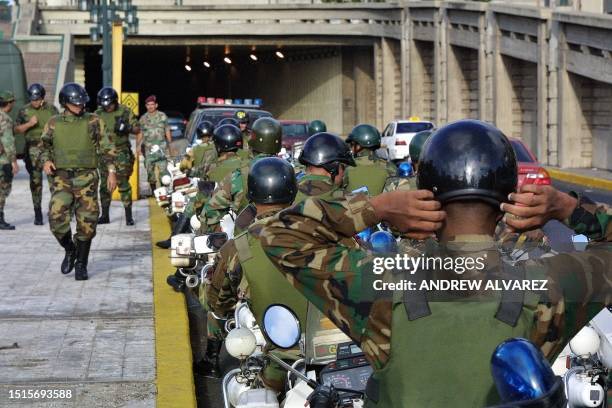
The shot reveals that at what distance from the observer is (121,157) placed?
17.9 metres

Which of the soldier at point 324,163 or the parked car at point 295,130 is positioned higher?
the soldier at point 324,163

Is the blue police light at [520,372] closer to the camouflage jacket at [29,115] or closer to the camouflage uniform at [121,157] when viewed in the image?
the camouflage uniform at [121,157]

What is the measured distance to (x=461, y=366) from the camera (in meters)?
→ 3.29

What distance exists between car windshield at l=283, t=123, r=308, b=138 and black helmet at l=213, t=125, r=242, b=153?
60.9 ft

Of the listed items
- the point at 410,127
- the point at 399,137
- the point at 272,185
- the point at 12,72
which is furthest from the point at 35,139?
the point at 410,127

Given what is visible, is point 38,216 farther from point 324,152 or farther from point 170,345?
point 324,152

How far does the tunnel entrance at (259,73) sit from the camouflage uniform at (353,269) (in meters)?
54.7

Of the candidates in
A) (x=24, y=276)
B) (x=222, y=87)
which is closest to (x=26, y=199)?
(x=24, y=276)

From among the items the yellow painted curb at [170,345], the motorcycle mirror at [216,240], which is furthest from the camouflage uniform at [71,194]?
the motorcycle mirror at [216,240]

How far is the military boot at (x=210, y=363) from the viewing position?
9289 millimetres

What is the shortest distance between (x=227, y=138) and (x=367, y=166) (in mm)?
1823

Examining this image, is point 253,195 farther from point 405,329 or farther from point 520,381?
point 520,381

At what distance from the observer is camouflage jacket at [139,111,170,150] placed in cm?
2014

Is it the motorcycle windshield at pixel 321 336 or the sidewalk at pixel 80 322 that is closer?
the motorcycle windshield at pixel 321 336
